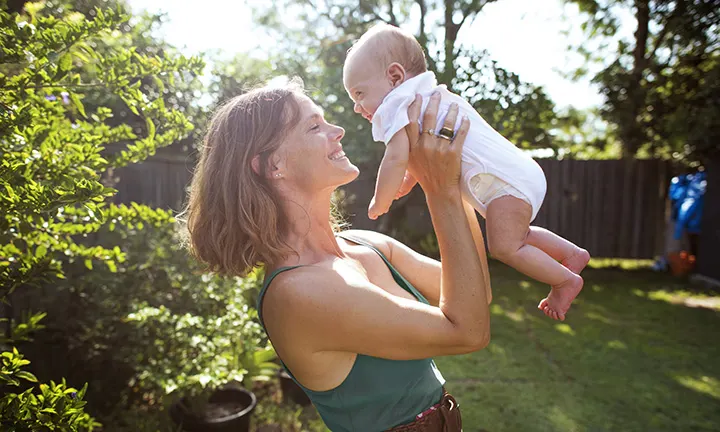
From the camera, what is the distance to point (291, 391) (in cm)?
414

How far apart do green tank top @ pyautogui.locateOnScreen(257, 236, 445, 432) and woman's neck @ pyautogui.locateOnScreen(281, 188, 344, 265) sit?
16 cm

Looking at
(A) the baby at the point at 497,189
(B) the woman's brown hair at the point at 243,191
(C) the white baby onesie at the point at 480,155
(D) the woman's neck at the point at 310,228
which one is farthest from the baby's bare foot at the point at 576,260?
(B) the woman's brown hair at the point at 243,191

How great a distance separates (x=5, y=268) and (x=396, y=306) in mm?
1247

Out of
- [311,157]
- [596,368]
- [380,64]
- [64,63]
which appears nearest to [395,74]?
[380,64]

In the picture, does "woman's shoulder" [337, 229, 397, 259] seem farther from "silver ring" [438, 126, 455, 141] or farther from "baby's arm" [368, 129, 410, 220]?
"silver ring" [438, 126, 455, 141]

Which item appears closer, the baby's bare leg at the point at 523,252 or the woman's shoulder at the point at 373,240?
the baby's bare leg at the point at 523,252

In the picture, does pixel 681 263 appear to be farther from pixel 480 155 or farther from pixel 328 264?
pixel 328 264

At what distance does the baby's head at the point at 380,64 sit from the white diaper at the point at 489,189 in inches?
19.2

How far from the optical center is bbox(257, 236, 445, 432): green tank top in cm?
140

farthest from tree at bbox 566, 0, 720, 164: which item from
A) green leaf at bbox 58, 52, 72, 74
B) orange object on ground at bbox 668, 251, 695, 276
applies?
green leaf at bbox 58, 52, 72, 74

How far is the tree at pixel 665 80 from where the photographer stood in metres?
8.40

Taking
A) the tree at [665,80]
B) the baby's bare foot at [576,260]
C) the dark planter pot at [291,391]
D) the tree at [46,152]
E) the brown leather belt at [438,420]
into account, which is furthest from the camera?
the tree at [665,80]

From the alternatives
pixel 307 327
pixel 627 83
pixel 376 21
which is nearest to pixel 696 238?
pixel 627 83

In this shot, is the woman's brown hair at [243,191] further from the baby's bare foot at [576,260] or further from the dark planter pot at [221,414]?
the dark planter pot at [221,414]
